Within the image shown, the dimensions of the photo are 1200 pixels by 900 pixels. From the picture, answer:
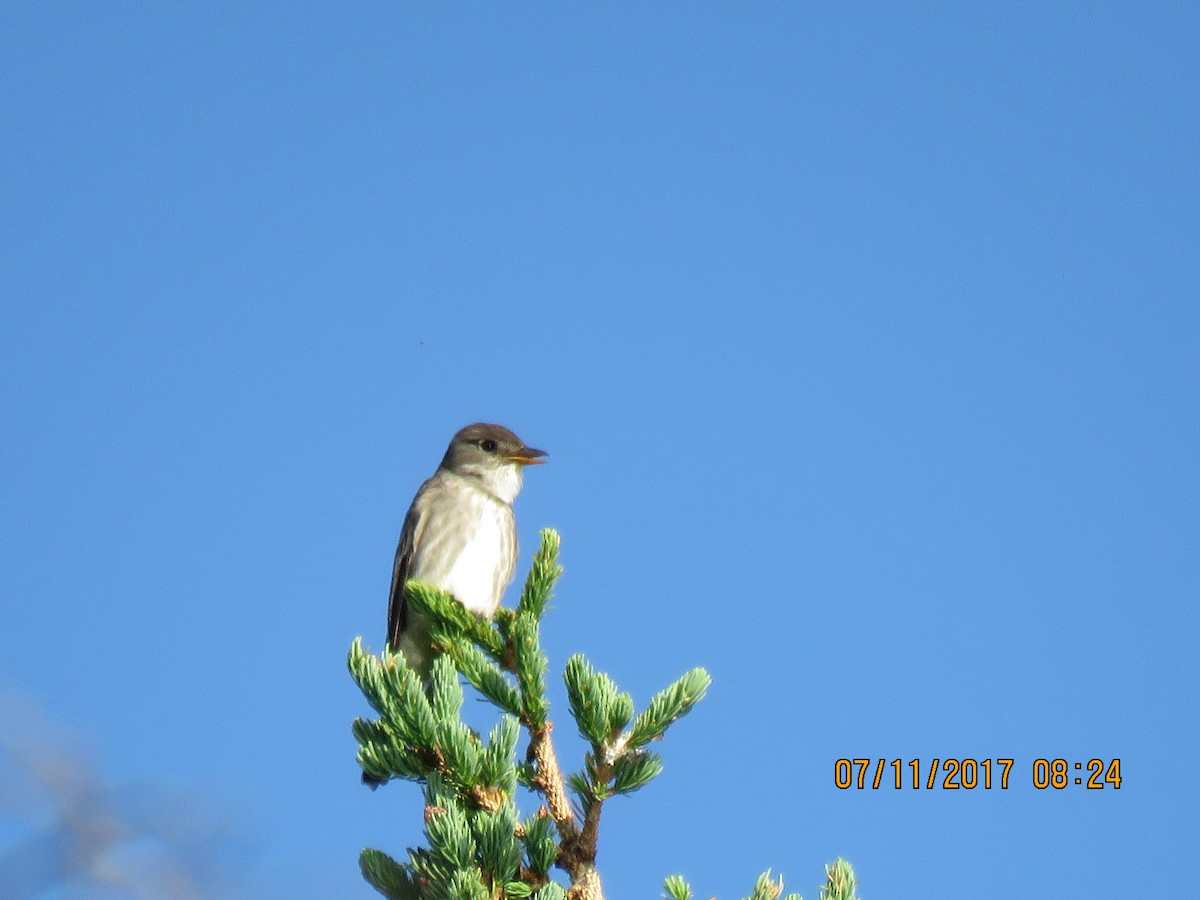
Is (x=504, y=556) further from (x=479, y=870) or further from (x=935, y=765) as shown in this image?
(x=479, y=870)

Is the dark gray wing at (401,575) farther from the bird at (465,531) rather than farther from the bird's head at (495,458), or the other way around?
the bird's head at (495,458)

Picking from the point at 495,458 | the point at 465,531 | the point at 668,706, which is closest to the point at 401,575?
the point at 465,531

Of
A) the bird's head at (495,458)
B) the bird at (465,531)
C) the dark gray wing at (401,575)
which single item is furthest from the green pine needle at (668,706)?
the bird's head at (495,458)

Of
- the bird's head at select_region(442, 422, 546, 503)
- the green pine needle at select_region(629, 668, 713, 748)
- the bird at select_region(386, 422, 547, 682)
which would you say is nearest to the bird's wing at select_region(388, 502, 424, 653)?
the bird at select_region(386, 422, 547, 682)

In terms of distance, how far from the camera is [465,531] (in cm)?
792

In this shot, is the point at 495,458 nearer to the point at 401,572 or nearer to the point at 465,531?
the point at 465,531

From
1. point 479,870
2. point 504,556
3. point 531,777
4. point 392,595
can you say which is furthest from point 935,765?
point 479,870

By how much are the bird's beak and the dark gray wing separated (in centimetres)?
73

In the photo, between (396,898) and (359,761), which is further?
(359,761)

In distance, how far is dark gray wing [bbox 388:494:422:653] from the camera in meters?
7.66

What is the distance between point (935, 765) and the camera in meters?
7.18

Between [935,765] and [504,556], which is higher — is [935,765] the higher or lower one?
the lower one

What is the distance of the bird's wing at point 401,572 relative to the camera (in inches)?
302

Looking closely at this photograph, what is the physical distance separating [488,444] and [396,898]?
501cm
